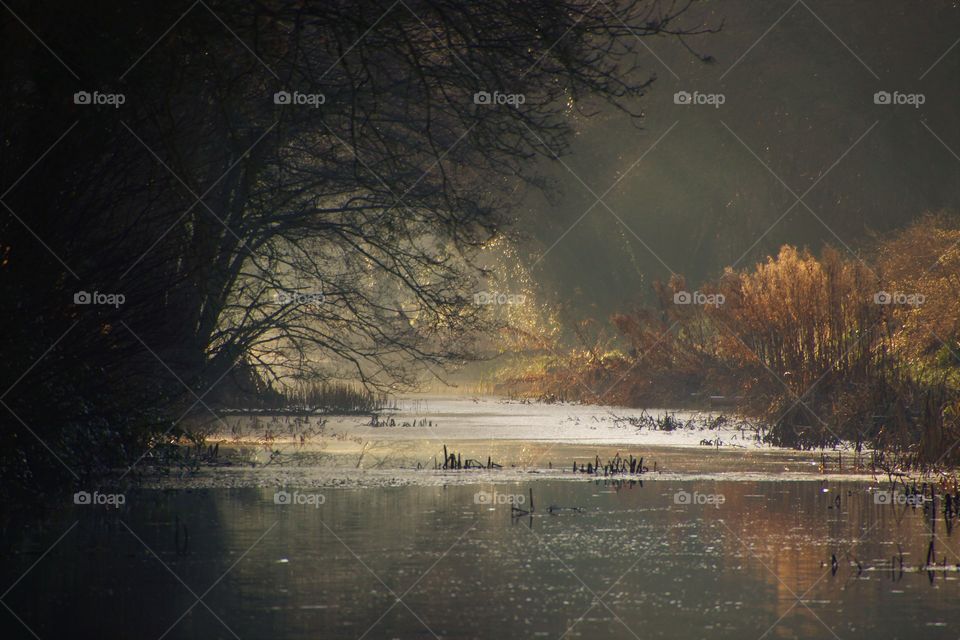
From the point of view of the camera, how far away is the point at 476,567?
9.48 metres

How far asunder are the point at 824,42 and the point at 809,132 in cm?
241

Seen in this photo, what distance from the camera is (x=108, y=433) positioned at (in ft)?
40.3

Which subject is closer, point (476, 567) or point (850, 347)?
point (476, 567)

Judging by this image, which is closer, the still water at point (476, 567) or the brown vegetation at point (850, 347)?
the still water at point (476, 567)

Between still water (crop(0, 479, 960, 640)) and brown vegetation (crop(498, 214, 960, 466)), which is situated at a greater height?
brown vegetation (crop(498, 214, 960, 466))

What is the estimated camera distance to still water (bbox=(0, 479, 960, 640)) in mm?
7719

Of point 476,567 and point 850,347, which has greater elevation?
point 850,347

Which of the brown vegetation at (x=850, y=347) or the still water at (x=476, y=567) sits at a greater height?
the brown vegetation at (x=850, y=347)

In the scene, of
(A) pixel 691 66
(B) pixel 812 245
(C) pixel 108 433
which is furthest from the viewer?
(A) pixel 691 66

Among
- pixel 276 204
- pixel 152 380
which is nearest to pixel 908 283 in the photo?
pixel 276 204

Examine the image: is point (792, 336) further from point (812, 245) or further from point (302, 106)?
point (812, 245)

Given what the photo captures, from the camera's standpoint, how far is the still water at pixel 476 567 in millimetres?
7719

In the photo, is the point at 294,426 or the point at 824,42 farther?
the point at 824,42

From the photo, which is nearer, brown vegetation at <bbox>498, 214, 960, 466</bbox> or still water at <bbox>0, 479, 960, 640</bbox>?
still water at <bbox>0, 479, 960, 640</bbox>
